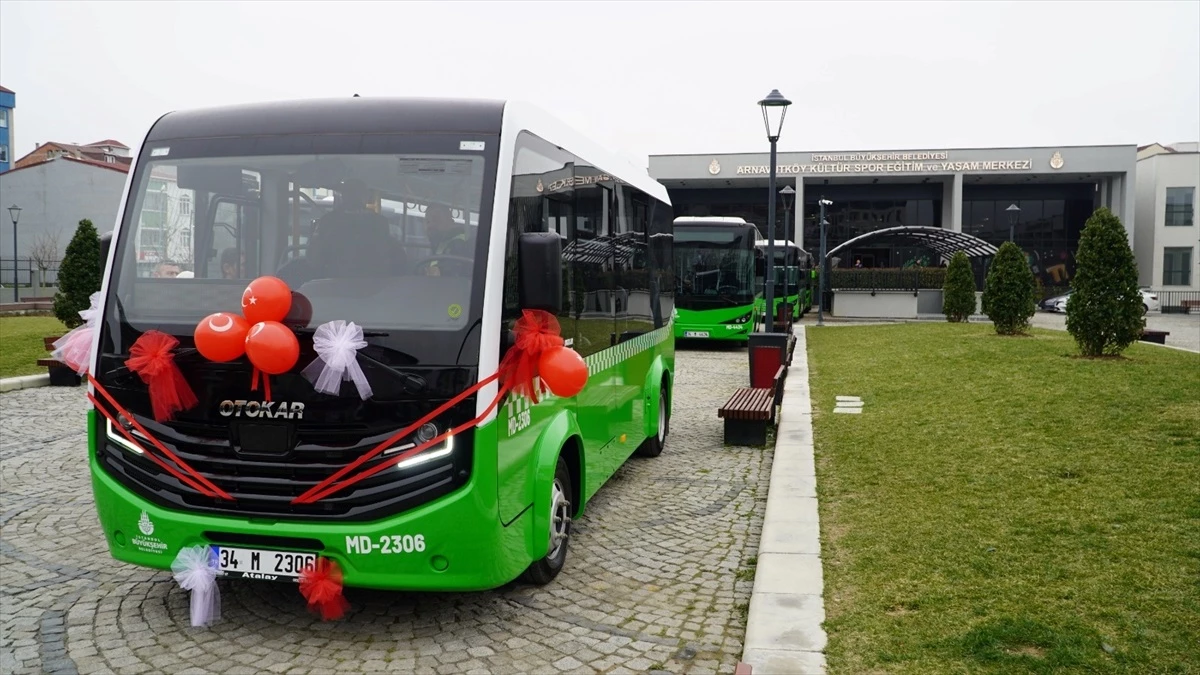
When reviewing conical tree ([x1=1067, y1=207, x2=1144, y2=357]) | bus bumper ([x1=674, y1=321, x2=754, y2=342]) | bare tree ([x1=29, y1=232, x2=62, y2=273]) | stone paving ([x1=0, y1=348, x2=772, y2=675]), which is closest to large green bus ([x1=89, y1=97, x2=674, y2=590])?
stone paving ([x1=0, y1=348, x2=772, y2=675])

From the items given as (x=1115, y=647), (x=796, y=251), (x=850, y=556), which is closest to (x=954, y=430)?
(x=850, y=556)

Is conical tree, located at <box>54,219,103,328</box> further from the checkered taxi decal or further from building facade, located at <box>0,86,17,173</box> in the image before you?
building facade, located at <box>0,86,17,173</box>

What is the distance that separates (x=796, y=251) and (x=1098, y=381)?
960 inches

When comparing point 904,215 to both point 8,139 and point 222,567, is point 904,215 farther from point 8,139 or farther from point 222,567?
point 8,139

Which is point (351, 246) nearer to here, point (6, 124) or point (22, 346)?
point (22, 346)

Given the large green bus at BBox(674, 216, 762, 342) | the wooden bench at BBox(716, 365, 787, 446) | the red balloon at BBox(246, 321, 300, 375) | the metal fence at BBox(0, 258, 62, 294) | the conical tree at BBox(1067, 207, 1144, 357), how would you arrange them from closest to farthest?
1. the red balloon at BBox(246, 321, 300, 375)
2. the wooden bench at BBox(716, 365, 787, 446)
3. the conical tree at BBox(1067, 207, 1144, 357)
4. the large green bus at BBox(674, 216, 762, 342)
5. the metal fence at BBox(0, 258, 62, 294)

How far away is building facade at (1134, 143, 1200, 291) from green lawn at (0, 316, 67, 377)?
5770 cm

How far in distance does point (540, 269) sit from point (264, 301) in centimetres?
131

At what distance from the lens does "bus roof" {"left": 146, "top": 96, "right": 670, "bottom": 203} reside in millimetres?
5059

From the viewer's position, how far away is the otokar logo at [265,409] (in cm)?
459

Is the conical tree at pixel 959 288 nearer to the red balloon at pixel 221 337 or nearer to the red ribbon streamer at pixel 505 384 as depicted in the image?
the red ribbon streamer at pixel 505 384

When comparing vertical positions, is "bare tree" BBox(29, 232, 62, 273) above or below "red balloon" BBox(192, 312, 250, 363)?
above

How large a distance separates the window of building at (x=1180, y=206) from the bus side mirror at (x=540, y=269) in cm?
6443

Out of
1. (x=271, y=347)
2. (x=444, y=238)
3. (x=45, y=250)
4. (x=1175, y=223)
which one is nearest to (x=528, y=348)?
(x=444, y=238)
